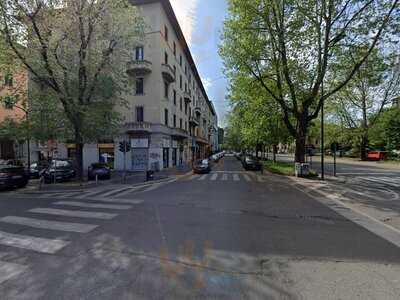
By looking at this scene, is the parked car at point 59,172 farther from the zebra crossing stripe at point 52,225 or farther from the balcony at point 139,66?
the balcony at point 139,66

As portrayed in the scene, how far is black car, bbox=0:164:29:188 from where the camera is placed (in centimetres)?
1412

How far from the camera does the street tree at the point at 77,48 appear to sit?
1390 centimetres

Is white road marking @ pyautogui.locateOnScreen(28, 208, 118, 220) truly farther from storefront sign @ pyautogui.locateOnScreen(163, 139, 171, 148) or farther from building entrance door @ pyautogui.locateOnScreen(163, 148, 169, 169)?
building entrance door @ pyautogui.locateOnScreen(163, 148, 169, 169)

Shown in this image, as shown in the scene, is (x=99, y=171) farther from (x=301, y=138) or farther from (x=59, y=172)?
(x=301, y=138)

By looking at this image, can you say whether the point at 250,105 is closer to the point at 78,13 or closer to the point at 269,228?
A: the point at 78,13

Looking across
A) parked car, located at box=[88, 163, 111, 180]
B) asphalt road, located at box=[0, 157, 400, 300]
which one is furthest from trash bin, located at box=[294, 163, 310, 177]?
parked car, located at box=[88, 163, 111, 180]

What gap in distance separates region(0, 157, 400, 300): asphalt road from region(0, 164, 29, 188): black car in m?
7.09

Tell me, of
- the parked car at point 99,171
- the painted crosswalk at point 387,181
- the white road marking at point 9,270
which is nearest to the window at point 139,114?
the parked car at point 99,171

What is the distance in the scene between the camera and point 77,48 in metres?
15.2

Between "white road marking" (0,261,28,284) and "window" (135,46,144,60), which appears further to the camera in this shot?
"window" (135,46,144,60)

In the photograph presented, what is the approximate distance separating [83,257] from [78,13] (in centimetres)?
1383

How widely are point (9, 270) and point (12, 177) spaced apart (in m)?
12.6

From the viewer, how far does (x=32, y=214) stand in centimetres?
821

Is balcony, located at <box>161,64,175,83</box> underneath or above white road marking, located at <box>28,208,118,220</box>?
above
